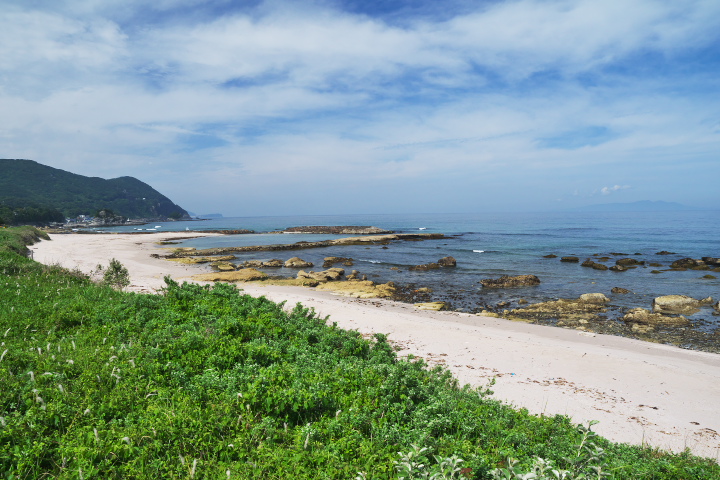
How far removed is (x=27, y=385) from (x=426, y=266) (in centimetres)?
3220

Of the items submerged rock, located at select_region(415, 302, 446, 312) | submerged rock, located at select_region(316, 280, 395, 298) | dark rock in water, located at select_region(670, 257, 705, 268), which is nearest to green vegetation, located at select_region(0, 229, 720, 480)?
submerged rock, located at select_region(415, 302, 446, 312)

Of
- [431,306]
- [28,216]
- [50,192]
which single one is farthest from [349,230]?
[50,192]

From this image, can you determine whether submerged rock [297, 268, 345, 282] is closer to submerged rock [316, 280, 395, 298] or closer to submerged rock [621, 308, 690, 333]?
submerged rock [316, 280, 395, 298]

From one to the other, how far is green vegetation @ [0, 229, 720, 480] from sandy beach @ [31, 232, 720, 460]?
3061 mm

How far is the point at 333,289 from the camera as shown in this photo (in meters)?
24.0

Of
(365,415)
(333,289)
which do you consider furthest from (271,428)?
(333,289)

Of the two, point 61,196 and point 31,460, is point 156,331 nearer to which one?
point 31,460

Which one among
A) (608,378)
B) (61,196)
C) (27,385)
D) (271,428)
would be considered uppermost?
(61,196)

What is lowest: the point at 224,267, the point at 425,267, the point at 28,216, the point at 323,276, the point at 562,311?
the point at 562,311

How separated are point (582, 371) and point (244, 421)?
1016cm

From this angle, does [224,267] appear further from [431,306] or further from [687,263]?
[687,263]

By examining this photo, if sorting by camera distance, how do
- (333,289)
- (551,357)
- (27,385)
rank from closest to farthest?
(27,385) < (551,357) < (333,289)

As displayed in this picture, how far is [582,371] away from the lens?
1045 cm

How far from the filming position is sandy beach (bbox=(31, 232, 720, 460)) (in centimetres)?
752
